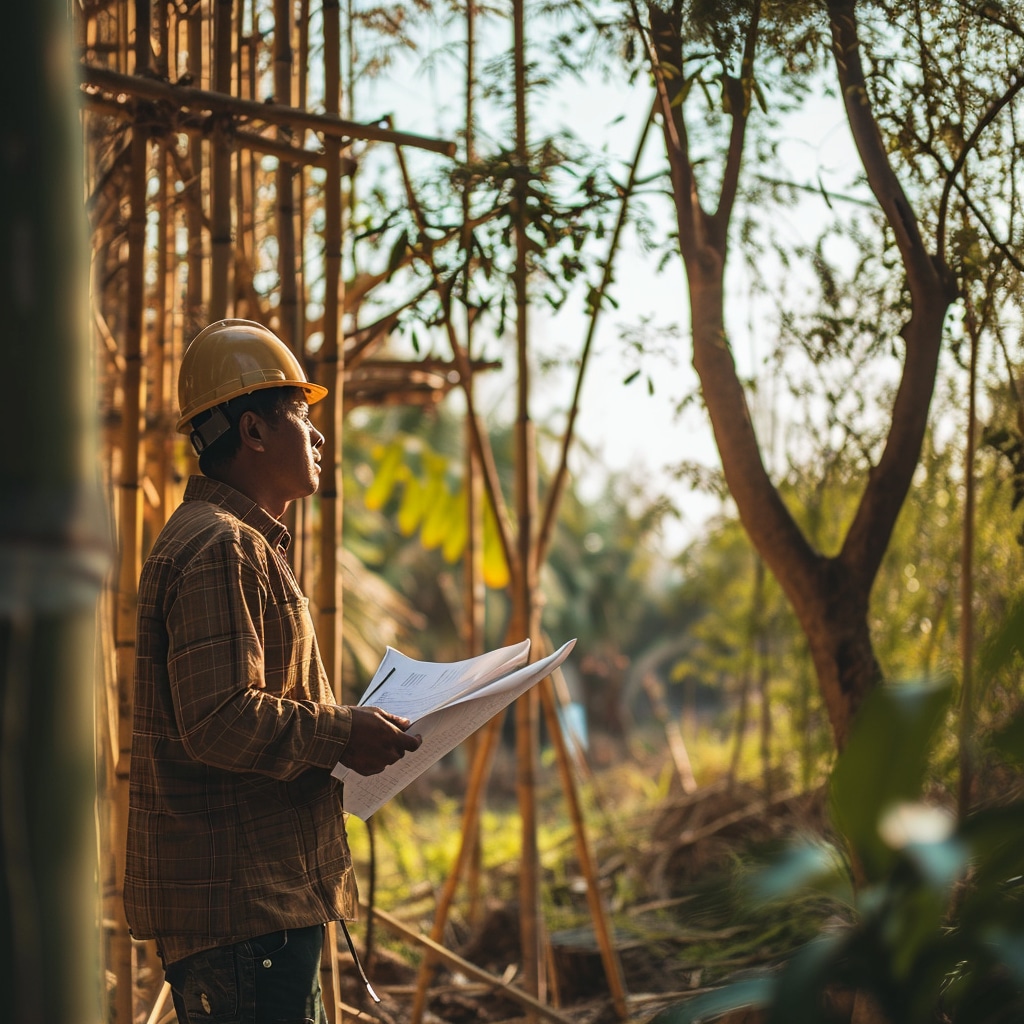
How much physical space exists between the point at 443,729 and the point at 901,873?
909mm

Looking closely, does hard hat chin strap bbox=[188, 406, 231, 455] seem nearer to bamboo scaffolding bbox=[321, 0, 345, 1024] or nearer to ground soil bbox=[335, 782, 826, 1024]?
bamboo scaffolding bbox=[321, 0, 345, 1024]

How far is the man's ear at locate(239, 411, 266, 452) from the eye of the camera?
1667 millimetres

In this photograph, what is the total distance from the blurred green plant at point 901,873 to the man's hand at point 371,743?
0.73m

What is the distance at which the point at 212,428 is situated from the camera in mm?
1683

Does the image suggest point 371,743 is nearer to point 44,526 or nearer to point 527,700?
point 44,526

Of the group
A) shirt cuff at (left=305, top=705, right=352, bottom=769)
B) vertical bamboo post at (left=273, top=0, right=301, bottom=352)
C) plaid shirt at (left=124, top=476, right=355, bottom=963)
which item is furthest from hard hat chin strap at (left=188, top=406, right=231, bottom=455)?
vertical bamboo post at (left=273, top=0, right=301, bottom=352)

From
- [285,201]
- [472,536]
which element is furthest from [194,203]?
[472,536]

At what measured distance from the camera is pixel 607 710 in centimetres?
1758

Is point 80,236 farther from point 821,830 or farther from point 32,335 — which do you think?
point 821,830

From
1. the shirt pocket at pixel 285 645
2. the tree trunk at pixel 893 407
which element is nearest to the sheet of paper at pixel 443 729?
the shirt pocket at pixel 285 645

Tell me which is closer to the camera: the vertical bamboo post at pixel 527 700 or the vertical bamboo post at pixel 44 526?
the vertical bamboo post at pixel 44 526

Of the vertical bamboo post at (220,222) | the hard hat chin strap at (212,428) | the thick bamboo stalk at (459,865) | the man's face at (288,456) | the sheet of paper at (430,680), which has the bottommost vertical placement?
the thick bamboo stalk at (459,865)

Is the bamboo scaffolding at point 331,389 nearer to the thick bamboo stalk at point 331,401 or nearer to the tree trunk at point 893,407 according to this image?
the thick bamboo stalk at point 331,401

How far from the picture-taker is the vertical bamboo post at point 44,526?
76cm
